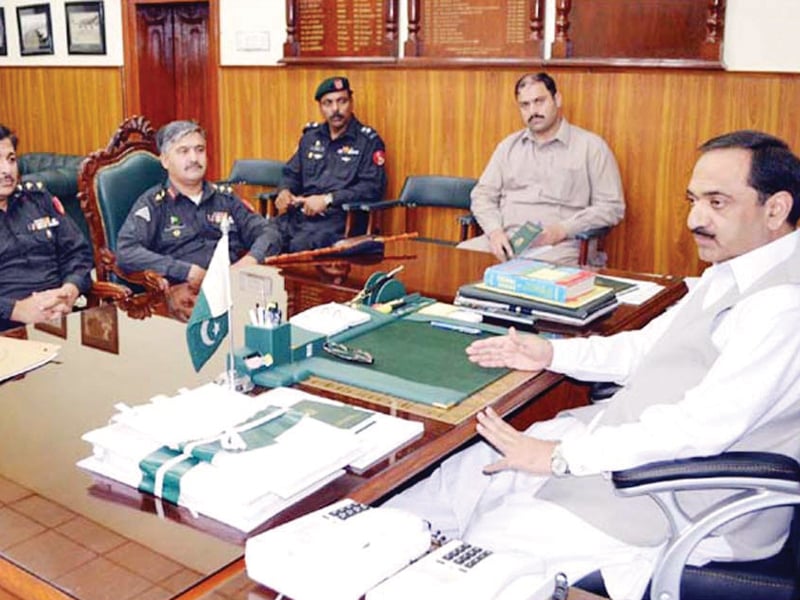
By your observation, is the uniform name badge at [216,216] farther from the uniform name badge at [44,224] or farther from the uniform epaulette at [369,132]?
the uniform epaulette at [369,132]

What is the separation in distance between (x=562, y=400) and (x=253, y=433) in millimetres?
1464

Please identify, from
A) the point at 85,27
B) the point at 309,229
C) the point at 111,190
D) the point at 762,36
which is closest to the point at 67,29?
the point at 85,27

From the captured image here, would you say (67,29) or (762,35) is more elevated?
(67,29)

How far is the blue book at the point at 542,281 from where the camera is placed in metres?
→ 2.48

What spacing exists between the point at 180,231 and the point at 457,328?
1754 mm

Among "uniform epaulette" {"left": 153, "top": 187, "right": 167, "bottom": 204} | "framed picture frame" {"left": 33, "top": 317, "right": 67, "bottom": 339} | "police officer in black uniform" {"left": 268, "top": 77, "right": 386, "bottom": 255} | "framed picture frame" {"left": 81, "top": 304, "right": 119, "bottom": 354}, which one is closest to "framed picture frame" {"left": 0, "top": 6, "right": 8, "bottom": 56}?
"police officer in black uniform" {"left": 268, "top": 77, "right": 386, "bottom": 255}

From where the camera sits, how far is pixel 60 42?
7.91 metres

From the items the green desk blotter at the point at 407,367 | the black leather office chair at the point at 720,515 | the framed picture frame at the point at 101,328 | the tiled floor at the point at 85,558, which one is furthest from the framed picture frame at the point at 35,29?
the black leather office chair at the point at 720,515

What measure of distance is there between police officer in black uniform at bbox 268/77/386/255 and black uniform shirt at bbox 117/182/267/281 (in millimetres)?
1373

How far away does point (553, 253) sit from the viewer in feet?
14.1

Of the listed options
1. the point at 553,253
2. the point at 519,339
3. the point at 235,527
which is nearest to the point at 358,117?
the point at 553,253

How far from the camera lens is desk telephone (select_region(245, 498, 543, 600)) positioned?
1125mm

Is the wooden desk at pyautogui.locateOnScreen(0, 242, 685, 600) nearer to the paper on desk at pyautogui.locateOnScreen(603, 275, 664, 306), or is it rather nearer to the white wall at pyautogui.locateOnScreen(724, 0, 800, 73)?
the paper on desk at pyautogui.locateOnScreen(603, 275, 664, 306)

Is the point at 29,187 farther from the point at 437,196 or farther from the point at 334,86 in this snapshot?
the point at 437,196
